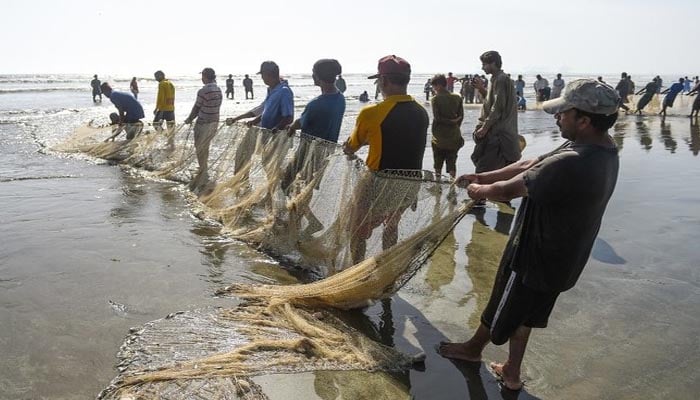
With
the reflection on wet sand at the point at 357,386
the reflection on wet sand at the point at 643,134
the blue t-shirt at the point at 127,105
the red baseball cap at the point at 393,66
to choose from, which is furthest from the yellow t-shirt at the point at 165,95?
the reflection on wet sand at the point at 643,134

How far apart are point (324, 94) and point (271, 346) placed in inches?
111

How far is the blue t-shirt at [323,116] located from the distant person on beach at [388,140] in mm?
1346

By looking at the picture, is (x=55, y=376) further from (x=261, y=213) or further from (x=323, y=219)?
(x=261, y=213)

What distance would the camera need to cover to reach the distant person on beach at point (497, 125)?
20.7 feet

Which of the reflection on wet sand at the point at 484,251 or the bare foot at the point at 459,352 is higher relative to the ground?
the reflection on wet sand at the point at 484,251

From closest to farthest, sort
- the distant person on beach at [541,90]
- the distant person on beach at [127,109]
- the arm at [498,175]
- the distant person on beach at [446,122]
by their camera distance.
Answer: the arm at [498,175]
the distant person on beach at [446,122]
the distant person on beach at [127,109]
the distant person on beach at [541,90]

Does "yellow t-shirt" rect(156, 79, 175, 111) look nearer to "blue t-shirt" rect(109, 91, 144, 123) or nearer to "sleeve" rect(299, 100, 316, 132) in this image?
"blue t-shirt" rect(109, 91, 144, 123)

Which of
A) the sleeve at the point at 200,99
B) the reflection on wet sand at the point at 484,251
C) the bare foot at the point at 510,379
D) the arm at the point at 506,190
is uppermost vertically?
the sleeve at the point at 200,99

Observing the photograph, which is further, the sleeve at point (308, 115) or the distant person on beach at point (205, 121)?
the distant person on beach at point (205, 121)

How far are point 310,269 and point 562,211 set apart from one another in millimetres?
2621

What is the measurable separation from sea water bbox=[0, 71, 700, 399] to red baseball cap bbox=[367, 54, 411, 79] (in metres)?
1.80

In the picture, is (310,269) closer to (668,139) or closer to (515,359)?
(515,359)

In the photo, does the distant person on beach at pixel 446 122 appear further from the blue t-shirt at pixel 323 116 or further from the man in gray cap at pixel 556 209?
the man in gray cap at pixel 556 209

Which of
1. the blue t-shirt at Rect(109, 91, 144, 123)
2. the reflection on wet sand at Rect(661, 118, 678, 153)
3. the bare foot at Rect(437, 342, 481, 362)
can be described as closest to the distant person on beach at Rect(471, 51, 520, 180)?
the bare foot at Rect(437, 342, 481, 362)
